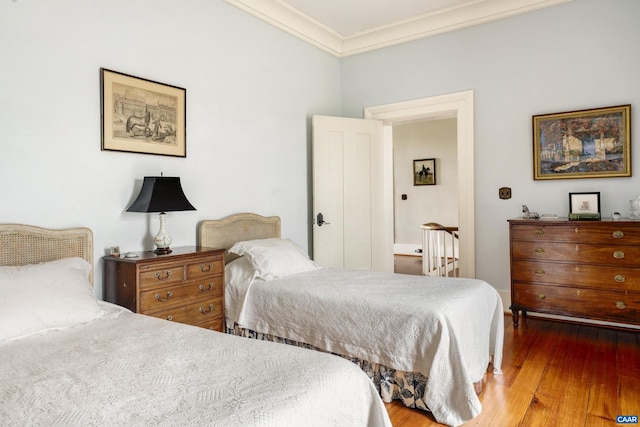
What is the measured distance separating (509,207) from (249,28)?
312cm

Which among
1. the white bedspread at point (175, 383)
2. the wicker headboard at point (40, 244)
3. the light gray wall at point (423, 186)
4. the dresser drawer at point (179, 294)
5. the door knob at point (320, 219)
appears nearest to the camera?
the white bedspread at point (175, 383)

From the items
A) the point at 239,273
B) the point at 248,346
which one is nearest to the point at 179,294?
the point at 239,273

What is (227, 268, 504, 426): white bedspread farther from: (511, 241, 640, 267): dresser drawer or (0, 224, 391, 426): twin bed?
(511, 241, 640, 267): dresser drawer

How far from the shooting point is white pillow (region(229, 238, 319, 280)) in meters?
3.21

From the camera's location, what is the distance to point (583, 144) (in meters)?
3.83

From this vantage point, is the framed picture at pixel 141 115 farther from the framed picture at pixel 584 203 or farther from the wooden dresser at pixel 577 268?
the framed picture at pixel 584 203

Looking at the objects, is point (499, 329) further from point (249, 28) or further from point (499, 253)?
point (249, 28)

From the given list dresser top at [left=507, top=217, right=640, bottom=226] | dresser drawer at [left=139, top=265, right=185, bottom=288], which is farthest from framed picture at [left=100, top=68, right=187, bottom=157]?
dresser top at [left=507, top=217, right=640, bottom=226]

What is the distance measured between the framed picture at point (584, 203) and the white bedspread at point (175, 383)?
3171 millimetres

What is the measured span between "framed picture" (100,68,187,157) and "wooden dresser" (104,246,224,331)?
796 mm

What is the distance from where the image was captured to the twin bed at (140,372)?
47.4 inches

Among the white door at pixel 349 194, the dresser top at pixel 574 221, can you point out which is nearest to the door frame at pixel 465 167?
the dresser top at pixel 574 221

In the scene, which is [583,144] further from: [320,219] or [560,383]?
[320,219]

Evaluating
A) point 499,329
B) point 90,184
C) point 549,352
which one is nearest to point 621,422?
point 499,329
